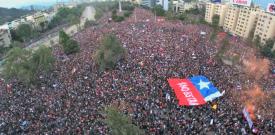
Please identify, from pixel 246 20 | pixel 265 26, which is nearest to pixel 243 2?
pixel 246 20

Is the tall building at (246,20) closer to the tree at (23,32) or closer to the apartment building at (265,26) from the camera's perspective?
the apartment building at (265,26)

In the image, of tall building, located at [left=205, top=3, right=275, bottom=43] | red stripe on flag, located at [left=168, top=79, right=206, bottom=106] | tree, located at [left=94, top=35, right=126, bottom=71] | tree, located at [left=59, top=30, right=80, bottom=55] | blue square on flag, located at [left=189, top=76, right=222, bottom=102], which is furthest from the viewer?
tall building, located at [left=205, top=3, right=275, bottom=43]

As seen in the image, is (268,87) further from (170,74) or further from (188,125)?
(188,125)

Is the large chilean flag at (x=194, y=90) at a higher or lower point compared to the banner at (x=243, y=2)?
lower

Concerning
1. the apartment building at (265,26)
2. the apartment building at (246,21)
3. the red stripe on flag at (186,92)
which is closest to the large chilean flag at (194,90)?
the red stripe on flag at (186,92)

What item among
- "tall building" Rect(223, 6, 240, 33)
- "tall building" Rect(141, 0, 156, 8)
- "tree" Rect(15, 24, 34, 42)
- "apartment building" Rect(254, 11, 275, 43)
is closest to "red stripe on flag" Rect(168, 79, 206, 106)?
"apartment building" Rect(254, 11, 275, 43)

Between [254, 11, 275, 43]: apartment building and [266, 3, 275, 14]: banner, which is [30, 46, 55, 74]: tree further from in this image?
[266, 3, 275, 14]: banner
